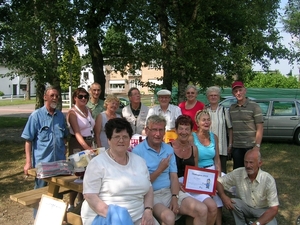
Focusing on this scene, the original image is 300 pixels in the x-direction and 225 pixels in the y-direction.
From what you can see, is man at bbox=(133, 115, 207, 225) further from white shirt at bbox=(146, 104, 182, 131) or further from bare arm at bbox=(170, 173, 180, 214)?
white shirt at bbox=(146, 104, 182, 131)

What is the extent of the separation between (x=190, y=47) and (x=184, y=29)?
516 mm

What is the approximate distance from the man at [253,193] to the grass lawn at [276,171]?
2.76 feet

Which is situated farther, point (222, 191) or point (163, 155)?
point (222, 191)

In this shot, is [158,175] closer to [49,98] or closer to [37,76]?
[49,98]

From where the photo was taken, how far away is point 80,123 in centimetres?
465

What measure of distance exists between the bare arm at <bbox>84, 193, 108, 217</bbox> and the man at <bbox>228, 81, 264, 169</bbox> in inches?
98.1

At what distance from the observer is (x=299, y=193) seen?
6.05 m

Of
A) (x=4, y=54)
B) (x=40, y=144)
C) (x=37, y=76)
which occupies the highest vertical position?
(x=4, y=54)

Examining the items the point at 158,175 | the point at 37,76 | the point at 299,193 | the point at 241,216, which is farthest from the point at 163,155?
the point at 37,76

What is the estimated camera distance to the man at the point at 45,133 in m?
4.04

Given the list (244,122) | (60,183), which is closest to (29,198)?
(60,183)

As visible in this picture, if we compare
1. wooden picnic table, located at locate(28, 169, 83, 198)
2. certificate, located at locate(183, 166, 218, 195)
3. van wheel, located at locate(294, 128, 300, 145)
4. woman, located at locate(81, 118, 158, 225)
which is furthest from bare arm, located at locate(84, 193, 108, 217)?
van wheel, located at locate(294, 128, 300, 145)

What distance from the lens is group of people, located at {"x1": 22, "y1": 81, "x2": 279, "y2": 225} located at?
10.2 ft

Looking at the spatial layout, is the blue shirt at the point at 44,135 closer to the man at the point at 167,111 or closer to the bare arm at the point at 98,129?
the bare arm at the point at 98,129
